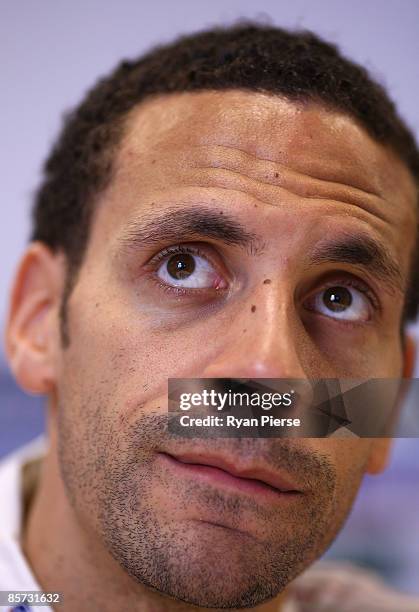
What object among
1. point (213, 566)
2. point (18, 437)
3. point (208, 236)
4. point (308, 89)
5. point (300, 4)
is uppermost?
point (300, 4)

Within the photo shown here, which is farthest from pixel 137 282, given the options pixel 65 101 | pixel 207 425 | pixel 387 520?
pixel 387 520

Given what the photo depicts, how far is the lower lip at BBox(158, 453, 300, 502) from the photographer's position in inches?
35.4

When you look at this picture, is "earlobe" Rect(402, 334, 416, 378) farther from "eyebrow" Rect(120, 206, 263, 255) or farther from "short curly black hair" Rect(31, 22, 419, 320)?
"eyebrow" Rect(120, 206, 263, 255)

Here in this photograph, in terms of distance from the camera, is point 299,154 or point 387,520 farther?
point 387,520

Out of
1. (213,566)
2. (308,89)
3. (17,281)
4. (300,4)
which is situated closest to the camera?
(213,566)

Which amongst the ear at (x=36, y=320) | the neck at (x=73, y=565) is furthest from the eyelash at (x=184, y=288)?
the neck at (x=73, y=565)

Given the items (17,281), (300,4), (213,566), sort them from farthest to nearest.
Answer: (300,4) → (17,281) → (213,566)

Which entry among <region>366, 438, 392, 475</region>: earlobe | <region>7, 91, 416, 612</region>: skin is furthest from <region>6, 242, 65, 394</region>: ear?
<region>366, 438, 392, 475</region>: earlobe

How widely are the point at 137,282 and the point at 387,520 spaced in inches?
47.3

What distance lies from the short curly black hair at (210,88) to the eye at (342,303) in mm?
157

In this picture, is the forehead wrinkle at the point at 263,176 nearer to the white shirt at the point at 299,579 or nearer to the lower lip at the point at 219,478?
the lower lip at the point at 219,478

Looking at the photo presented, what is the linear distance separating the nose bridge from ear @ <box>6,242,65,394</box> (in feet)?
1.26

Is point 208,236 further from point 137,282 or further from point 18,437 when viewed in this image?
point 18,437

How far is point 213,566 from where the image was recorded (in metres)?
0.90
